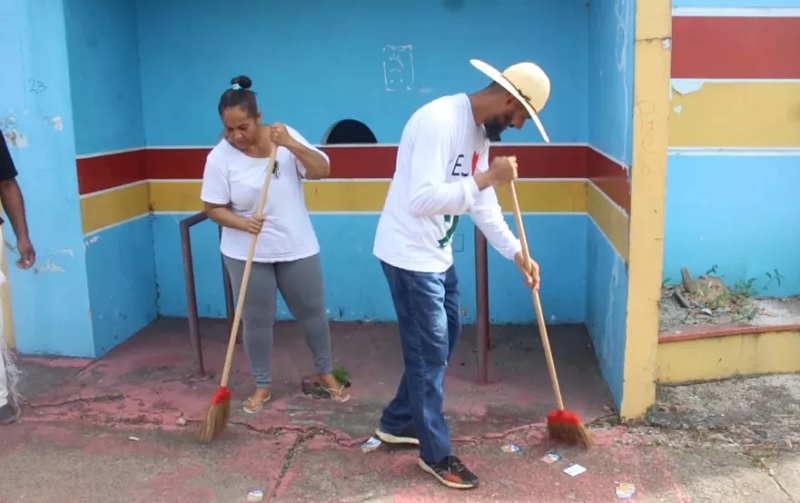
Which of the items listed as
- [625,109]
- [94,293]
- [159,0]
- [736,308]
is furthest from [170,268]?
[736,308]

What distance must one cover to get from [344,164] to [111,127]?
1.51m

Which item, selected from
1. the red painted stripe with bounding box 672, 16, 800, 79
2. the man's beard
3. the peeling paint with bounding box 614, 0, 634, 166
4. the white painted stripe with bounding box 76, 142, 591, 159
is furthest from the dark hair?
the red painted stripe with bounding box 672, 16, 800, 79

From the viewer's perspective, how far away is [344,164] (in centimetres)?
530

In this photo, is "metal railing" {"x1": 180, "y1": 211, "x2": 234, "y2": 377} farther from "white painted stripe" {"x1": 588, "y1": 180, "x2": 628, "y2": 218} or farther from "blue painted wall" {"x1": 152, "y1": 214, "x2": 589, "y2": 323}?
"white painted stripe" {"x1": 588, "y1": 180, "x2": 628, "y2": 218}

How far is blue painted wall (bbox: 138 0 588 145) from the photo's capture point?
16.5ft

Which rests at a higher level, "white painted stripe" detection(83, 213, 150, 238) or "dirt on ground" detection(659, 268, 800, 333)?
"white painted stripe" detection(83, 213, 150, 238)

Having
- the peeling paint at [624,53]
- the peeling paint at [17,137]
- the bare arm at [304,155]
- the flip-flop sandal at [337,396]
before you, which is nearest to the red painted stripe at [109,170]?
the peeling paint at [17,137]

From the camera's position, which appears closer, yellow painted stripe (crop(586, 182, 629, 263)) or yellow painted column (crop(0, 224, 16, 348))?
yellow painted stripe (crop(586, 182, 629, 263))

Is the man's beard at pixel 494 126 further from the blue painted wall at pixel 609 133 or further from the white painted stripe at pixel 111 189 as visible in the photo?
the white painted stripe at pixel 111 189

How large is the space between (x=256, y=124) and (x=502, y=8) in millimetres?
1973

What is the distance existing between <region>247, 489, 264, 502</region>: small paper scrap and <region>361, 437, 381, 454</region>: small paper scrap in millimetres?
552

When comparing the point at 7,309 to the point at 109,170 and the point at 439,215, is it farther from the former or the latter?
the point at 439,215

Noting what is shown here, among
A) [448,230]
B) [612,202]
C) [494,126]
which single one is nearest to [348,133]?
[612,202]

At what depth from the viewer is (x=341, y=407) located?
13.9 feet
